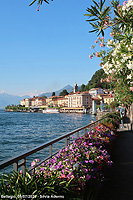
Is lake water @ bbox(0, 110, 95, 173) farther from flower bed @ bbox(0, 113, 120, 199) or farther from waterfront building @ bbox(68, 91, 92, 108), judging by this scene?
waterfront building @ bbox(68, 91, 92, 108)

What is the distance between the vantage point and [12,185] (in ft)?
7.50

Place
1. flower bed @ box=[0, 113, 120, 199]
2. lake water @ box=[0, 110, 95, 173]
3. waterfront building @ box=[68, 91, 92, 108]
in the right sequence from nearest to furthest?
flower bed @ box=[0, 113, 120, 199], lake water @ box=[0, 110, 95, 173], waterfront building @ box=[68, 91, 92, 108]

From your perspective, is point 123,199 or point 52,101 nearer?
point 123,199

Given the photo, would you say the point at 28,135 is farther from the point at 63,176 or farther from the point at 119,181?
the point at 63,176

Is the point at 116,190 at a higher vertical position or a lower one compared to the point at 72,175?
lower

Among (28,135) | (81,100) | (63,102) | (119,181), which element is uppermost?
(81,100)

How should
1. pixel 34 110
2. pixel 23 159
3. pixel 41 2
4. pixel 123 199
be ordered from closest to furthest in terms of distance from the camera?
pixel 23 159 < pixel 41 2 < pixel 123 199 < pixel 34 110

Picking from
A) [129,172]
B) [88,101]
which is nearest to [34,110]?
[88,101]

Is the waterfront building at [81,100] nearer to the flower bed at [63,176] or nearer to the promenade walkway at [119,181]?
the promenade walkway at [119,181]

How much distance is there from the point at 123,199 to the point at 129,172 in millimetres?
1715

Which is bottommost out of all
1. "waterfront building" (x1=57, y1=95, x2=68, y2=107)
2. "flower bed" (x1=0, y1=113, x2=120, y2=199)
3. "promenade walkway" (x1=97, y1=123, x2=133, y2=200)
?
"promenade walkway" (x1=97, y1=123, x2=133, y2=200)

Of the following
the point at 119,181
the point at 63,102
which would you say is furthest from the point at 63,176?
the point at 63,102

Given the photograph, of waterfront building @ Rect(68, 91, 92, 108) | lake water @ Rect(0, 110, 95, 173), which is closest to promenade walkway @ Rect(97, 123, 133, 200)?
lake water @ Rect(0, 110, 95, 173)

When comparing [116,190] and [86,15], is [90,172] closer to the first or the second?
[116,190]
